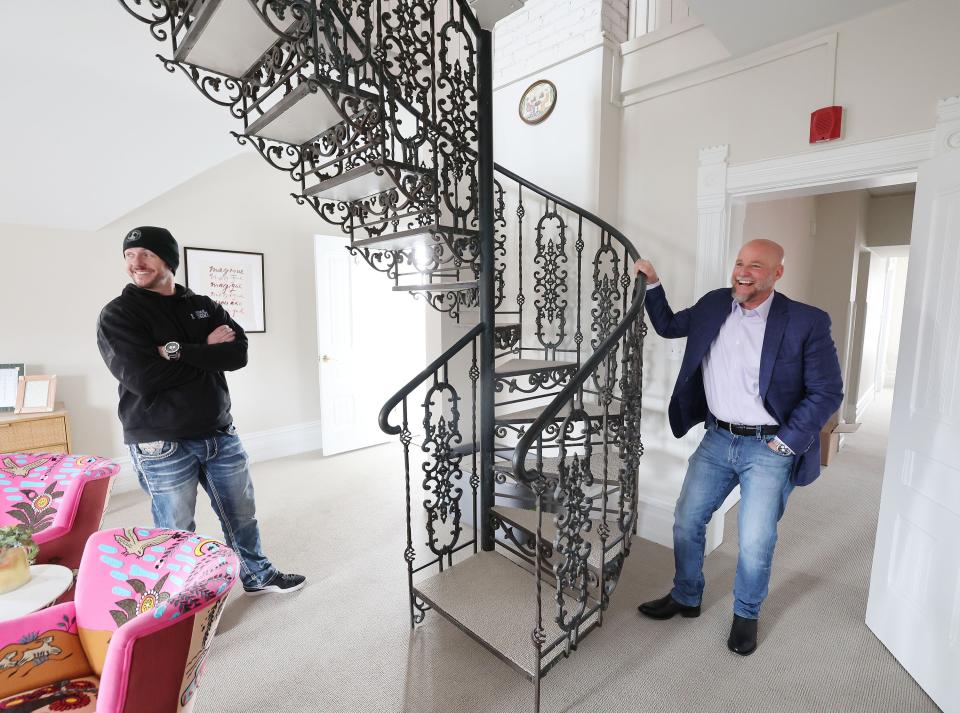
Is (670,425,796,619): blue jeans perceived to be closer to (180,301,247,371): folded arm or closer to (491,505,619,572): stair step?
(491,505,619,572): stair step

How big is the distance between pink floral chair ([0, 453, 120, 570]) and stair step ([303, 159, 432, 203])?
1483mm

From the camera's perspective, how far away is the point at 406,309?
5395mm

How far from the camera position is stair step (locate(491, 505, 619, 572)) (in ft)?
6.27

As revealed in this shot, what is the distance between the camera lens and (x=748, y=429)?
192 cm

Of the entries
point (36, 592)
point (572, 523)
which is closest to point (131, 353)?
point (36, 592)

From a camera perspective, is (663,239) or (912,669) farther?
(663,239)

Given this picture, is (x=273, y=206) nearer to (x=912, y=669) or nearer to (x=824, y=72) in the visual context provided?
(x=824, y=72)

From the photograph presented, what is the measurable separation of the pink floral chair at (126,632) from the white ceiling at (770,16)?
2556 mm

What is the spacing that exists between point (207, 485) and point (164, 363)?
2.06 ft

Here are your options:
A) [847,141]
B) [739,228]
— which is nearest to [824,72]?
[847,141]

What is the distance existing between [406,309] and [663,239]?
3321 millimetres

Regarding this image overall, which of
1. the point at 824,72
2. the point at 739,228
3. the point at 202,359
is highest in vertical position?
the point at 824,72

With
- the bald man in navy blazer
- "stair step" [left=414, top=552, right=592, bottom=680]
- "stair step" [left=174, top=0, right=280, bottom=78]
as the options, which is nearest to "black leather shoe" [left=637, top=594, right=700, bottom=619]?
the bald man in navy blazer

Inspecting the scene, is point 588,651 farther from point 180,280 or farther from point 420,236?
point 180,280
